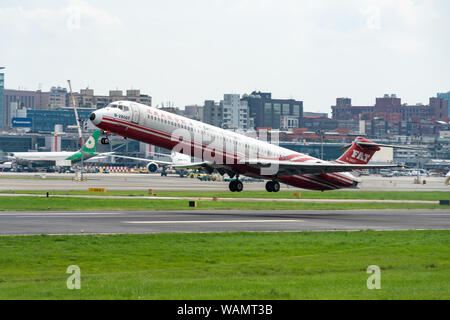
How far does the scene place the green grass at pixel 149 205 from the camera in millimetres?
63031

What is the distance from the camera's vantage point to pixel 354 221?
54.5m

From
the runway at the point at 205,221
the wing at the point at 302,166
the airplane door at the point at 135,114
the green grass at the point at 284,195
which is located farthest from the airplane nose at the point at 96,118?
the green grass at the point at 284,195

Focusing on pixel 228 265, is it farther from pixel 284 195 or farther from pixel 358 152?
pixel 284 195

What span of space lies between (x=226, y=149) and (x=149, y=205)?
43.6 ft

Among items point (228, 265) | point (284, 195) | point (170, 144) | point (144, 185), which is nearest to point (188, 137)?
→ point (170, 144)

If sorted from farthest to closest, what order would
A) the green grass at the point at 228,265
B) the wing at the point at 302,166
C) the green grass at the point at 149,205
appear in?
1. the green grass at the point at 149,205
2. the wing at the point at 302,166
3. the green grass at the point at 228,265

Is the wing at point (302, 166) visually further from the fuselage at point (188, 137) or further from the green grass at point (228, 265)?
the green grass at point (228, 265)

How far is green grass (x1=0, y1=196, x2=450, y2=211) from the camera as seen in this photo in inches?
2482

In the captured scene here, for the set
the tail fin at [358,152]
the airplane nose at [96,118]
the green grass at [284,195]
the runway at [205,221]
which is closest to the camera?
the runway at [205,221]

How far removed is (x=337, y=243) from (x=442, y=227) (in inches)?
629

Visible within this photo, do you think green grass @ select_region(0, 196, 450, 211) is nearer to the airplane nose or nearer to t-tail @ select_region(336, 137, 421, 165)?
t-tail @ select_region(336, 137, 421, 165)

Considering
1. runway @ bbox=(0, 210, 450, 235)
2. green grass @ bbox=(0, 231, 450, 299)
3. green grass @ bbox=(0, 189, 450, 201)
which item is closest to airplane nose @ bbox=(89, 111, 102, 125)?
runway @ bbox=(0, 210, 450, 235)

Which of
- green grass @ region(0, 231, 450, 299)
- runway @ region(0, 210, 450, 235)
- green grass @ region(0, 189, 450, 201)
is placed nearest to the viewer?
green grass @ region(0, 231, 450, 299)

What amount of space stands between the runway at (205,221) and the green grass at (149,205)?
5029mm
